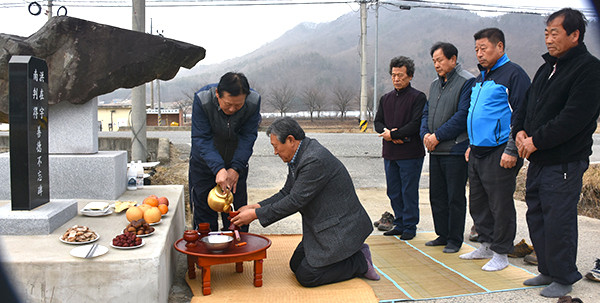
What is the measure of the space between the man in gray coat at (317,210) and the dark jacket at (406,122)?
137 centimetres

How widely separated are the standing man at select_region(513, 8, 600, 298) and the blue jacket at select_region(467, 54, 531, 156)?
42 centimetres

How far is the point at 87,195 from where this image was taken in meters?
4.39

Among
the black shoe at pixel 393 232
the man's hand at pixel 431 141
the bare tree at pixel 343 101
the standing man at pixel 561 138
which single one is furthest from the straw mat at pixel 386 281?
the bare tree at pixel 343 101

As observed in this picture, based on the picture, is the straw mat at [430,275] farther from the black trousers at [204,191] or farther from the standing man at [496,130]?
the black trousers at [204,191]

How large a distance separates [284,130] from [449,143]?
1740mm

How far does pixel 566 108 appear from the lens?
10.4 feet

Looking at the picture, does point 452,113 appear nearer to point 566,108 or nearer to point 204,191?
point 566,108

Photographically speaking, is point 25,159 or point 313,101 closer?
point 25,159

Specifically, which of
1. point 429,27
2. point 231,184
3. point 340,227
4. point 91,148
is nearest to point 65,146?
point 91,148

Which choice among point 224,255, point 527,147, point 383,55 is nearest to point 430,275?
point 527,147

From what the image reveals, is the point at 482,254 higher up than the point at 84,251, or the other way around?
the point at 84,251

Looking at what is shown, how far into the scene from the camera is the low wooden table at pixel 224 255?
321 centimetres

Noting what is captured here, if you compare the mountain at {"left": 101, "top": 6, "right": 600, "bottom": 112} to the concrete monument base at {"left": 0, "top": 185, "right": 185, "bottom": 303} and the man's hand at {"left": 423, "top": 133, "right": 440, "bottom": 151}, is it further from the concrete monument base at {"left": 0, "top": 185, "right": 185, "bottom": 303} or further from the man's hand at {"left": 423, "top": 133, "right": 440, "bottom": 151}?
the concrete monument base at {"left": 0, "top": 185, "right": 185, "bottom": 303}

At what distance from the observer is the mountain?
10068cm
